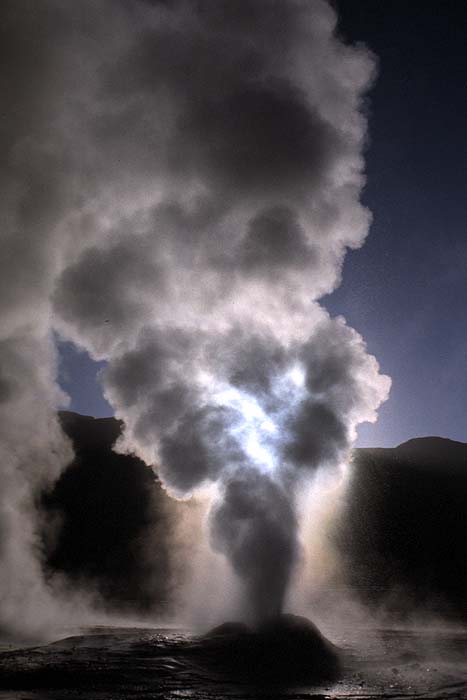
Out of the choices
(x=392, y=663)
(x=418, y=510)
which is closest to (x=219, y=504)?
(x=392, y=663)

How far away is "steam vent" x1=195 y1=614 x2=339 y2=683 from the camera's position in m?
12.7

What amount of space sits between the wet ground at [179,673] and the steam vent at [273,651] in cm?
21

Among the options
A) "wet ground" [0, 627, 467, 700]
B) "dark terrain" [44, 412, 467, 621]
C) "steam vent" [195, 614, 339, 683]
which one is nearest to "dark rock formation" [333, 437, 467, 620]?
"dark terrain" [44, 412, 467, 621]

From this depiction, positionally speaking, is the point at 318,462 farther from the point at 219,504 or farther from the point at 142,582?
the point at 142,582

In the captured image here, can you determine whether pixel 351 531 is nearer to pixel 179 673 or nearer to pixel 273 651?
pixel 273 651

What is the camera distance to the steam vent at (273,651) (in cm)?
1270

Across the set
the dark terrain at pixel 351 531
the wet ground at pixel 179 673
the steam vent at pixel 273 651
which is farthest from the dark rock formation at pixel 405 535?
the steam vent at pixel 273 651

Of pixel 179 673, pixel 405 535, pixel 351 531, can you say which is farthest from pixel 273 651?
pixel 405 535

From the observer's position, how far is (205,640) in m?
14.9

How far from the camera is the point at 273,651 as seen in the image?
13836 mm

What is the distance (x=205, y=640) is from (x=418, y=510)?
58452mm

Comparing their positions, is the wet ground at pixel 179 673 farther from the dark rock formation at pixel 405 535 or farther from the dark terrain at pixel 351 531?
the dark rock formation at pixel 405 535

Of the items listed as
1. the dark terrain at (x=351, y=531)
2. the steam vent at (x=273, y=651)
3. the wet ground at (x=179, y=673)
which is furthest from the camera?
the dark terrain at (x=351, y=531)

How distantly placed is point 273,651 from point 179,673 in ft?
9.94
